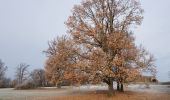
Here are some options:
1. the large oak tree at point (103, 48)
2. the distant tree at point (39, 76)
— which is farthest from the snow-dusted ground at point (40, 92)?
the distant tree at point (39, 76)

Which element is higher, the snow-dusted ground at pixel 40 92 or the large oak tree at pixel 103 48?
the large oak tree at pixel 103 48

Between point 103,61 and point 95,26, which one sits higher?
point 95,26

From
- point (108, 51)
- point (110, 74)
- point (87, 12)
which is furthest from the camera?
point (87, 12)

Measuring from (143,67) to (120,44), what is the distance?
4.50m

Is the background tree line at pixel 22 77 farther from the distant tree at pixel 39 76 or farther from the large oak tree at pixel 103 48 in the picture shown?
the large oak tree at pixel 103 48

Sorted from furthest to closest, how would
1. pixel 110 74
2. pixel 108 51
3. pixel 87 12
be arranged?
pixel 87 12, pixel 108 51, pixel 110 74

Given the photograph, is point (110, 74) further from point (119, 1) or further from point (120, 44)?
point (119, 1)

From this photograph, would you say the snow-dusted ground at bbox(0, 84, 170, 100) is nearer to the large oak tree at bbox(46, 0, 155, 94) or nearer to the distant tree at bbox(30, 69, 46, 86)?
the large oak tree at bbox(46, 0, 155, 94)

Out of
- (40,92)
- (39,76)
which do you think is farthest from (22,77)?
(40,92)

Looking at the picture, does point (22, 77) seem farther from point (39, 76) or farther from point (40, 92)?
point (40, 92)

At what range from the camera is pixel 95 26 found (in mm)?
37156

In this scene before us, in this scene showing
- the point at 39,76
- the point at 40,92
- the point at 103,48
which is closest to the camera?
the point at 103,48

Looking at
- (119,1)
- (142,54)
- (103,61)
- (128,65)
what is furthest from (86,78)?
(119,1)

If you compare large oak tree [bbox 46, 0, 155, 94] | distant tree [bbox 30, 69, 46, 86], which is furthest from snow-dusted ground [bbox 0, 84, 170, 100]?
distant tree [bbox 30, 69, 46, 86]
